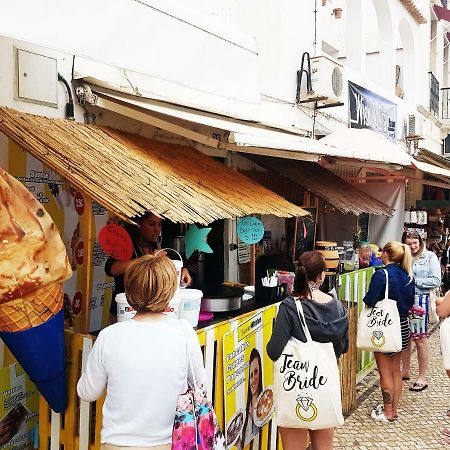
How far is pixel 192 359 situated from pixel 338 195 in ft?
17.5

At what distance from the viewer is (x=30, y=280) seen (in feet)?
7.52

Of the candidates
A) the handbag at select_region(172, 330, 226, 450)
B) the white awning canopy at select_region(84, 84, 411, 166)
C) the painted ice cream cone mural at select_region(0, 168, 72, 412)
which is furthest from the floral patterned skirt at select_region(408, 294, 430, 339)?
the painted ice cream cone mural at select_region(0, 168, 72, 412)

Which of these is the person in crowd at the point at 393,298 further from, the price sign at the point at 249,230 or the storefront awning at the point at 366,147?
the storefront awning at the point at 366,147

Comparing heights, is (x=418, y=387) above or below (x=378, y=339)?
below

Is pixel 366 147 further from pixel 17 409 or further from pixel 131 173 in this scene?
pixel 17 409

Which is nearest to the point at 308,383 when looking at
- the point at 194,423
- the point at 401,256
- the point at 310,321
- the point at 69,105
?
the point at 310,321

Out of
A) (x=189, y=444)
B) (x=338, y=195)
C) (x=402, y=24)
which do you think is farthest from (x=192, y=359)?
(x=402, y=24)

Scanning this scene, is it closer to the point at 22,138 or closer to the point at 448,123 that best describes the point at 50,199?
the point at 22,138

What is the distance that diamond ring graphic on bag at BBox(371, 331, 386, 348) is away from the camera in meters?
4.86

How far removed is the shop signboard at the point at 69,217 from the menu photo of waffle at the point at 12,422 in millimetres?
922

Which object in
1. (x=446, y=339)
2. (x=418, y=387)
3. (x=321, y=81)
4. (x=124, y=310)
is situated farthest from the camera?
(x=321, y=81)

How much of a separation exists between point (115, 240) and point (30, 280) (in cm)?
88

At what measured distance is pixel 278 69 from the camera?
7.03 meters

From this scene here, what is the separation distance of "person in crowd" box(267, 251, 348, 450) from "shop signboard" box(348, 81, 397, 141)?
6388mm
